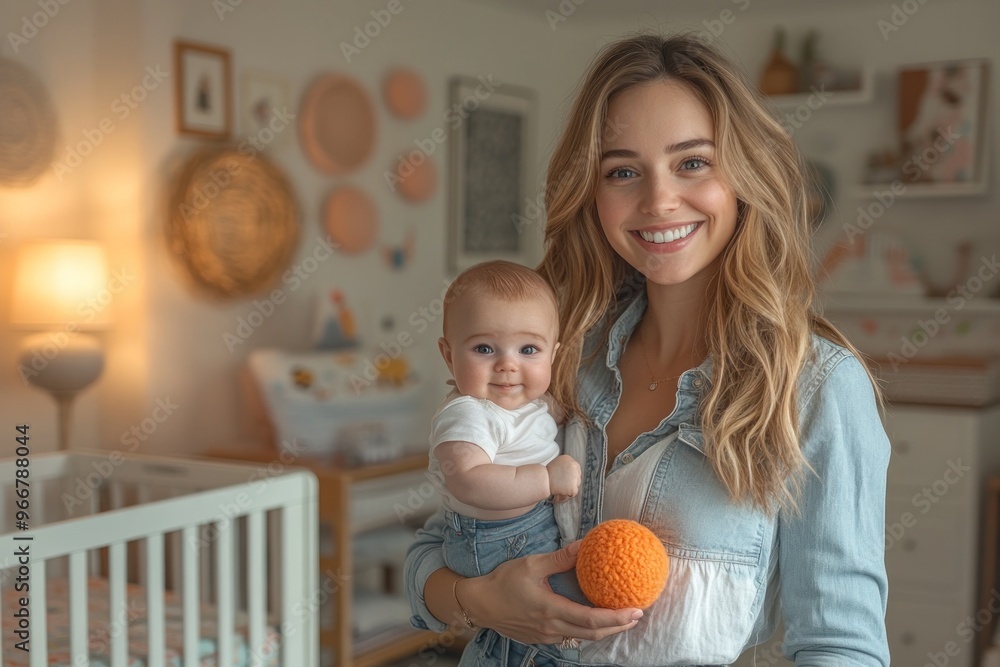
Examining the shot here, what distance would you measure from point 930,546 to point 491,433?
278cm

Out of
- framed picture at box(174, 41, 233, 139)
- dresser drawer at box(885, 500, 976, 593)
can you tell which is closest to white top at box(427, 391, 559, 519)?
framed picture at box(174, 41, 233, 139)

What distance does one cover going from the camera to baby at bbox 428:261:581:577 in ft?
4.03

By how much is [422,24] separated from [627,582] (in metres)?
3.34

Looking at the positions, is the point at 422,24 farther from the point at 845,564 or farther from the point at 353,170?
the point at 845,564

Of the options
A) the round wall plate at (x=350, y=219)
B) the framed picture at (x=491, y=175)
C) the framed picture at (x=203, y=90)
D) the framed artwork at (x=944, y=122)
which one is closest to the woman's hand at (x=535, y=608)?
the framed picture at (x=203, y=90)

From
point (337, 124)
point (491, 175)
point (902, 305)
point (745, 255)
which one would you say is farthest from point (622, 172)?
point (491, 175)

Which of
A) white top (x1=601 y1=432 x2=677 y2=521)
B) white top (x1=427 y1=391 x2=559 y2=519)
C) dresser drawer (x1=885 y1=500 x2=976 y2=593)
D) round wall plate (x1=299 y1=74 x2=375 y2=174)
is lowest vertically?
dresser drawer (x1=885 y1=500 x2=976 y2=593)

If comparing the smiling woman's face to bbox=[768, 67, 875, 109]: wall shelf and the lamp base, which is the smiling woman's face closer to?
the lamp base

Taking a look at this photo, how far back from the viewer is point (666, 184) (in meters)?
1.19

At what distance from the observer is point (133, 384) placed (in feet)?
10.4

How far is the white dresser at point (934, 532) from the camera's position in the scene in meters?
3.46

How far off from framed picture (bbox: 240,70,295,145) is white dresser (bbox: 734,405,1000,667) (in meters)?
2.32

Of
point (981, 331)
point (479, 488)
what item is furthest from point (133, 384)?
point (981, 331)

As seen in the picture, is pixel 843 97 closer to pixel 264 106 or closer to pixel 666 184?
pixel 264 106
